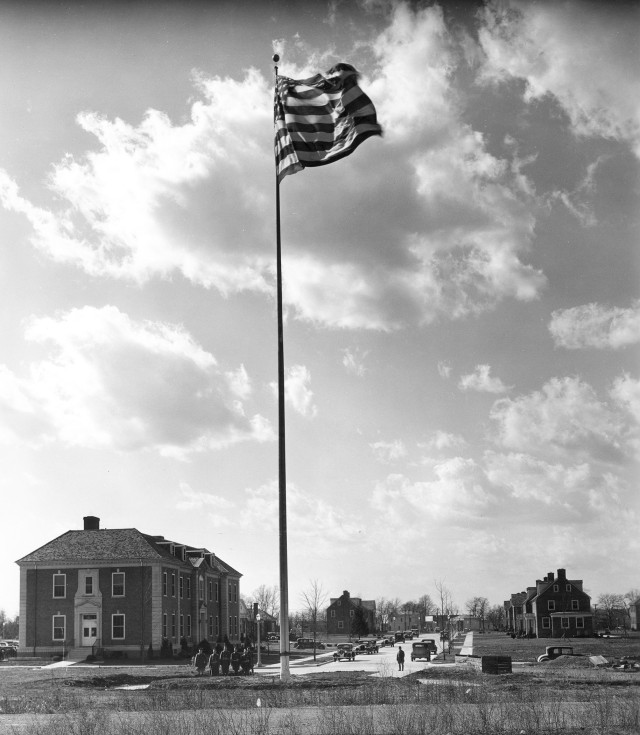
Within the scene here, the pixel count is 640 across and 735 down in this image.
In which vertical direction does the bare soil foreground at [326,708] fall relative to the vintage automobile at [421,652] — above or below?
above

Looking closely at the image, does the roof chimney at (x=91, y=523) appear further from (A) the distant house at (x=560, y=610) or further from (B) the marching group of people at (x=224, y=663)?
(A) the distant house at (x=560, y=610)

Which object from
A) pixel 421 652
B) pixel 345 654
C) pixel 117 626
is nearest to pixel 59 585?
pixel 117 626

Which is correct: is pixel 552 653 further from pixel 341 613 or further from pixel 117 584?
pixel 341 613

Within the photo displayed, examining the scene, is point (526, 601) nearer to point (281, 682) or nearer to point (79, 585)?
point (79, 585)

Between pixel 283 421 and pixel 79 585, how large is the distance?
4415 centimetres

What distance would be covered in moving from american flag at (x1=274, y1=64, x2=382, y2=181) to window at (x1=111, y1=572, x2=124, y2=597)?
4540 centimetres

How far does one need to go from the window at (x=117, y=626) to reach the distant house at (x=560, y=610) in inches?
2687

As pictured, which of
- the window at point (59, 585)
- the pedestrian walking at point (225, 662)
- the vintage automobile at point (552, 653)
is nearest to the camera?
the pedestrian walking at point (225, 662)

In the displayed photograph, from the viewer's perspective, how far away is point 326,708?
71.3ft

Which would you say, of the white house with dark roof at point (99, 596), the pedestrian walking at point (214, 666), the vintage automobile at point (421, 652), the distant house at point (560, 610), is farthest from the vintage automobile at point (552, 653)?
the distant house at point (560, 610)

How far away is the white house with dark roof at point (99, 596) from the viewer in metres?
63.2

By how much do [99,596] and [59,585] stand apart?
11.1 feet

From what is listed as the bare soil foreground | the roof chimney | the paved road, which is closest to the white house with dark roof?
the roof chimney

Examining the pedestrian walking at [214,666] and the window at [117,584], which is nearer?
the pedestrian walking at [214,666]
